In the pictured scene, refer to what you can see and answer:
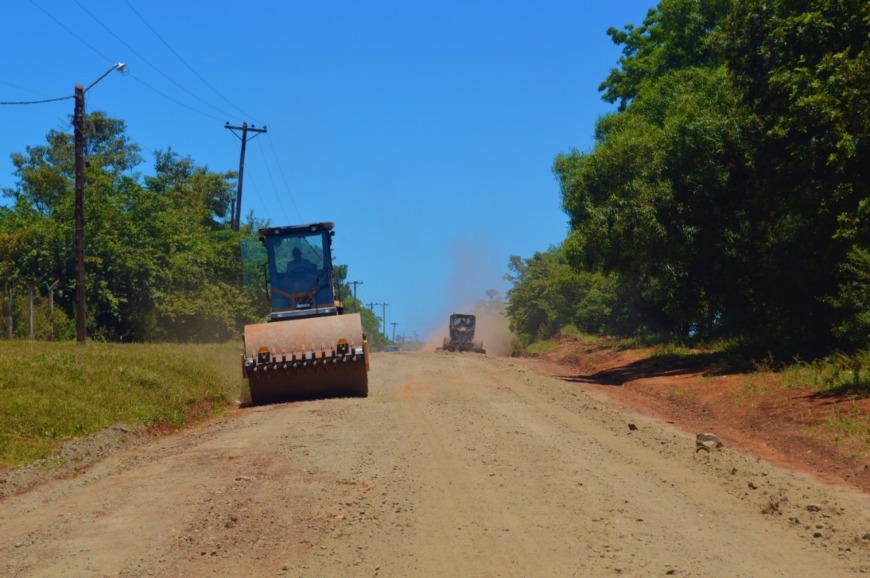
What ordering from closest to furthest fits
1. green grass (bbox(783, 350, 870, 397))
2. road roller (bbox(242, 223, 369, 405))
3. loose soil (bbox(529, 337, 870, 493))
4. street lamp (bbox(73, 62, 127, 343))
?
loose soil (bbox(529, 337, 870, 493))
green grass (bbox(783, 350, 870, 397))
road roller (bbox(242, 223, 369, 405))
street lamp (bbox(73, 62, 127, 343))

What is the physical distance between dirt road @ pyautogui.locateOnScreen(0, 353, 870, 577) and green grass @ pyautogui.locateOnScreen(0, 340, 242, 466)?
52.4 inches

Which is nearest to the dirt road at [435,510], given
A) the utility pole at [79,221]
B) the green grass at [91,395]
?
the green grass at [91,395]

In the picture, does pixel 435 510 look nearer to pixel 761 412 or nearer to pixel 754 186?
pixel 761 412

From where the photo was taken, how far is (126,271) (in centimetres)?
3928

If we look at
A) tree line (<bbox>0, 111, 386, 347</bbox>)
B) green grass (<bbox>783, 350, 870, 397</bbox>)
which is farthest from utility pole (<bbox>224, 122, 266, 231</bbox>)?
green grass (<bbox>783, 350, 870, 397</bbox>)

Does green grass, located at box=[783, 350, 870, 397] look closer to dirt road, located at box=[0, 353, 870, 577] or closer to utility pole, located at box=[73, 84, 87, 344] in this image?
dirt road, located at box=[0, 353, 870, 577]

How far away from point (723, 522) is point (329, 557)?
135 inches

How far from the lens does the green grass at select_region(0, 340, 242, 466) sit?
42.4 ft

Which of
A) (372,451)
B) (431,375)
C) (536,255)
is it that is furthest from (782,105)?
(536,255)

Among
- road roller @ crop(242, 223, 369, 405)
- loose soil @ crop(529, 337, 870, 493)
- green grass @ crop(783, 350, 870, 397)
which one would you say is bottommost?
loose soil @ crop(529, 337, 870, 493)

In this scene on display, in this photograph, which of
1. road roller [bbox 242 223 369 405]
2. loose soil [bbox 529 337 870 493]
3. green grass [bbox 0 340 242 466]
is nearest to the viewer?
loose soil [bbox 529 337 870 493]

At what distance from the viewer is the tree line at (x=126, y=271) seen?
3428 cm

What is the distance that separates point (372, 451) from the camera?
11.2 meters

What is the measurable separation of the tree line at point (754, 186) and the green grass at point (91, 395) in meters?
12.5
